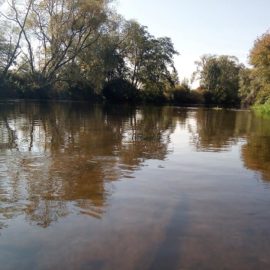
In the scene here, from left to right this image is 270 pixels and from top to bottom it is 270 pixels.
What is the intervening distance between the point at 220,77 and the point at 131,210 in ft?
270

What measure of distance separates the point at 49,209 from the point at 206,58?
85.5 meters

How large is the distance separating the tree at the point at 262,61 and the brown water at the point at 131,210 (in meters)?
36.2

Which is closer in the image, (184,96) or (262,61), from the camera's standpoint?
(262,61)

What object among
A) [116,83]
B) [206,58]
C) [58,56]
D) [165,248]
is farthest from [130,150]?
[206,58]

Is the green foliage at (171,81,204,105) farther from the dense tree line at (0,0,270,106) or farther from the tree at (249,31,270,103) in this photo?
the tree at (249,31,270,103)

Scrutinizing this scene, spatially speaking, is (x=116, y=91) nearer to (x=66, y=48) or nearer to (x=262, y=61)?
(x=66, y=48)

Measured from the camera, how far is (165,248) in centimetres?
440

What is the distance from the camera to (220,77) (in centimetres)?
8475

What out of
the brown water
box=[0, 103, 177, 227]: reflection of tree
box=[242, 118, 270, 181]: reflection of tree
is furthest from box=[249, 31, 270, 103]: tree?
the brown water

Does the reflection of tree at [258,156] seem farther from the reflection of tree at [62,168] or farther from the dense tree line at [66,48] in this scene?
the dense tree line at [66,48]

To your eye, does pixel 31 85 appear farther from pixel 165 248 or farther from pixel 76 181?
pixel 165 248

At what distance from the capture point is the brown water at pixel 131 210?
4.16 m

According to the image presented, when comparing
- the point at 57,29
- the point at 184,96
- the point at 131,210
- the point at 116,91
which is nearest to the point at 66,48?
the point at 57,29

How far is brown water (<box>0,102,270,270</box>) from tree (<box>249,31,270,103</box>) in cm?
3623
